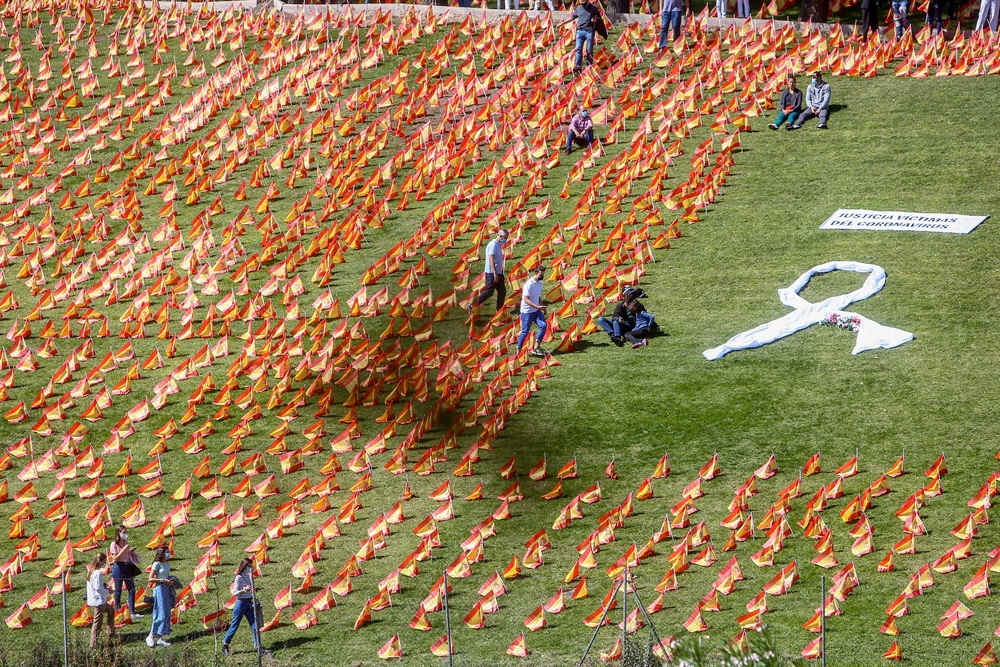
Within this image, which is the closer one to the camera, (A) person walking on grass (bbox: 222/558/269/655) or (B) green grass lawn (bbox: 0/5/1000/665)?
(A) person walking on grass (bbox: 222/558/269/655)

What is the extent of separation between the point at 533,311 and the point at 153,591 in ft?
32.0

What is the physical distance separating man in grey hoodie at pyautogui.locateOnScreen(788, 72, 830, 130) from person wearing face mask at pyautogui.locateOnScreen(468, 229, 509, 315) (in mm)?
10033

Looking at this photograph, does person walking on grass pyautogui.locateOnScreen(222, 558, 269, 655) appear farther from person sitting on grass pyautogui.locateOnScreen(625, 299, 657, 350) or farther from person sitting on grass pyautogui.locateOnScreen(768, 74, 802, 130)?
person sitting on grass pyautogui.locateOnScreen(768, 74, 802, 130)

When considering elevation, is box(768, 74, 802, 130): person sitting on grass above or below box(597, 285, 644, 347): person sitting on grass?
above

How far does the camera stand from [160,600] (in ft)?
75.8

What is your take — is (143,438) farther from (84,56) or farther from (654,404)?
(84,56)

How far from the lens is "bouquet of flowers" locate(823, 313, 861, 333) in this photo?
29.8 metres

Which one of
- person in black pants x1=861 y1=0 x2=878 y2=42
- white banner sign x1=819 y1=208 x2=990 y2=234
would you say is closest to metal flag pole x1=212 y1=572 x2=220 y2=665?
white banner sign x1=819 y1=208 x2=990 y2=234

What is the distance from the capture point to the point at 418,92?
44406 millimetres

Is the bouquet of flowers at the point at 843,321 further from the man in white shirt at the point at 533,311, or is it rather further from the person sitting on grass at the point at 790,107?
the person sitting on grass at the point at 790,107

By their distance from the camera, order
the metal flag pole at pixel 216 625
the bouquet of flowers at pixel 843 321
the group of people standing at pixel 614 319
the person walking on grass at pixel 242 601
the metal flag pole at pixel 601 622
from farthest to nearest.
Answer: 1. the group of people standing at pixel 614 319
2. the bouquet of flowers at pixel 843 321
3. the person walking on grass at pixel 242 601
4. the metal flag pole at pixel 216 625
5. the metal flag pole at pixel 601 622

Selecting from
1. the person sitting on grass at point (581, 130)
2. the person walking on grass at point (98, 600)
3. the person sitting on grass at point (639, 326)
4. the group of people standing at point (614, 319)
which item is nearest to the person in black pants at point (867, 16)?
the person sitting on grass at point (581, 130)

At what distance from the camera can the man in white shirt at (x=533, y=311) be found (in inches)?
1198

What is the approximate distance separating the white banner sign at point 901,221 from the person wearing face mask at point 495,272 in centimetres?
705
